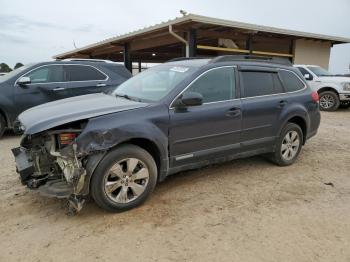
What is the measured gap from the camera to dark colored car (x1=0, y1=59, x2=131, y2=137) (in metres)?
6.87

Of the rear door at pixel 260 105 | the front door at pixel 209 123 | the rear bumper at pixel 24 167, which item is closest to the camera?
the rear bumper at pixel 24 167

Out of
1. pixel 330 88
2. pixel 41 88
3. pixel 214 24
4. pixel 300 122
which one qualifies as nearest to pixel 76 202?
pixel 300 122

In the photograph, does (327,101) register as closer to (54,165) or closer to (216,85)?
(216,85)

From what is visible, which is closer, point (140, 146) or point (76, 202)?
point (76, 202)

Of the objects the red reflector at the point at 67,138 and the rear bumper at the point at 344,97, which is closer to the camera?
the red reflector at the point at 67,138

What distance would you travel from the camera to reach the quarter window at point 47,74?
718 cm

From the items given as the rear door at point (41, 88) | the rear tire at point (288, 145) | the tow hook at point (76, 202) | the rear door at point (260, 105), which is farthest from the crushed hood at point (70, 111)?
the rear door at point (41, 88)

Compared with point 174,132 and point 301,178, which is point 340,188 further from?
point 174,132

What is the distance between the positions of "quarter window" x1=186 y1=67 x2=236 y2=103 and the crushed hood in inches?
32.6

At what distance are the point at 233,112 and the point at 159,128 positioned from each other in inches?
47.4

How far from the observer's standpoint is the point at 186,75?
4012mm

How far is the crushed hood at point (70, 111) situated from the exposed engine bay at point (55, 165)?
0.35 ft

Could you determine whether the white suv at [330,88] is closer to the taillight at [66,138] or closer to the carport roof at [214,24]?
the carport roof at [214,24]

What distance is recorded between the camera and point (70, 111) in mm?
3504
